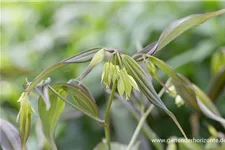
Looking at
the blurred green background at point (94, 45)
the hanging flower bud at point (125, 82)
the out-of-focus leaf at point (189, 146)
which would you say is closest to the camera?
the hanging flower bud at point (125, 82)

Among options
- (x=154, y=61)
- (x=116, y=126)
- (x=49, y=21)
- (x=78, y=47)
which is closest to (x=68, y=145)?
(x=116, y=126)

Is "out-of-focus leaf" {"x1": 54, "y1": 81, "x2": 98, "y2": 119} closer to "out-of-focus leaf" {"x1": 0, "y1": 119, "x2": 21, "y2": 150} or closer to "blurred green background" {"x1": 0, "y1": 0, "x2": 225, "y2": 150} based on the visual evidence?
"out-of-focus leaf" {"x1": 0, "y1": 119, "x2": 21, "y2": 150}

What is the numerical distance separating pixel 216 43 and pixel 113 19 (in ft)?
0.88

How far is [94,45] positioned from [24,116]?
0.57 metres

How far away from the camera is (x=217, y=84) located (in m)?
0.59

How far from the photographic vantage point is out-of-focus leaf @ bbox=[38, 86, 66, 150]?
40 centimetres

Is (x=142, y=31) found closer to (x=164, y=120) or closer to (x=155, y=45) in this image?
(x=164, y=120)

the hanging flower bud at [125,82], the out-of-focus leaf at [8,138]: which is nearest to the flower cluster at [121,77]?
the hanging flower bud at [125,82]

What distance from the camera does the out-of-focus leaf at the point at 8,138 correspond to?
0.41m

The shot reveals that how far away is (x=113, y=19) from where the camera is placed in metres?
1.03

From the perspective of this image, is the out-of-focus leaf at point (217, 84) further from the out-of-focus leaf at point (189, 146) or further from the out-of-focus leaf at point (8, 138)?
the out-of-focus leaf at point (8, 138)

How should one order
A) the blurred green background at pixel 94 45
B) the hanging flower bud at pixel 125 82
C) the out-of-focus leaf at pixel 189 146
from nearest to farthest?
the hanging flower bud at pixel 125 82
the out-of-focus leaf at pixel 189 146
the blurred green background at pixel 94 45

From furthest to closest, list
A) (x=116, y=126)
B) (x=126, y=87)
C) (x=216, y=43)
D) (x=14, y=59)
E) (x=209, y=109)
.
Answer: (x=14, y=59) < (x=216, y=43) < (x=116, y=126) < (x=209, y=109) < (x=126, y=87)

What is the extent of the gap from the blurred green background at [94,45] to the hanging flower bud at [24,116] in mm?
222
